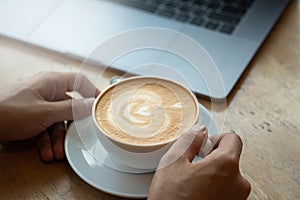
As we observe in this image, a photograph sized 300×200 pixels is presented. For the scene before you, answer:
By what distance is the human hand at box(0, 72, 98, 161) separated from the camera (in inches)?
34.4

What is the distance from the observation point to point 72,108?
35.4 inches

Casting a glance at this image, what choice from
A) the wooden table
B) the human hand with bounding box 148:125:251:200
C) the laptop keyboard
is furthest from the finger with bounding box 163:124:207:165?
the laptop keyboard

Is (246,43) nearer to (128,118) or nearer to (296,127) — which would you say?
(296,127)

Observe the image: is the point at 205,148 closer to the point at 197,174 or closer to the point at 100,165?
the point at 197,174

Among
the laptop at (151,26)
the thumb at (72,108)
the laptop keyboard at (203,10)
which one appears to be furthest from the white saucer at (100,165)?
the laptop keyboard at (203,10)

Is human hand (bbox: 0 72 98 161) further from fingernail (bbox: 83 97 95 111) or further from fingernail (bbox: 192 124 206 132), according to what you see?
fingernail (bbox: 192 124 206 132)

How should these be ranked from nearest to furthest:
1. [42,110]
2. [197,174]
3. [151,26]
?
[197,174]
[42,110]
[151,26]

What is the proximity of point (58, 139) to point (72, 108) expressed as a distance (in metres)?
0.05

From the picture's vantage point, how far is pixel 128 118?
2.76 feet

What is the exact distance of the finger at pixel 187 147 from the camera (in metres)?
0.77

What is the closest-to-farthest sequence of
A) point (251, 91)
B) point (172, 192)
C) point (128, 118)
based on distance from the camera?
1. point (172, 192)
2. point (128, 118)
3. point (251, 91)

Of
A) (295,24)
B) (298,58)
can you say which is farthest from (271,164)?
(295,24)

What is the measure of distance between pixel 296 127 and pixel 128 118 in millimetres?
283

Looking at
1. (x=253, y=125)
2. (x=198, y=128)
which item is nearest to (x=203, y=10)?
(x=253, y=125)
